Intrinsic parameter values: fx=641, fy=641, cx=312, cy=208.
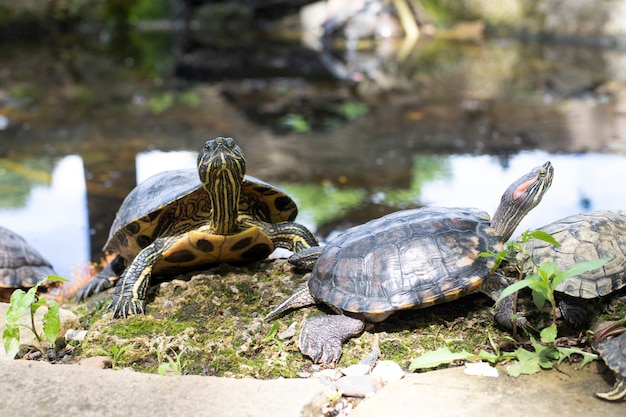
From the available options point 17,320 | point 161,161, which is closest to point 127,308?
point 17,320

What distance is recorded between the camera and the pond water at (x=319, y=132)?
559 centimetres

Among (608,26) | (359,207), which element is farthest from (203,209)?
(608,26)

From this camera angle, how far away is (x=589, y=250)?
2.51 metres

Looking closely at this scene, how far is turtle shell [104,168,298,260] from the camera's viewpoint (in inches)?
136

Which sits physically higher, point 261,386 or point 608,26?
point 608,26

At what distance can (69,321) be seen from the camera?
118 inches

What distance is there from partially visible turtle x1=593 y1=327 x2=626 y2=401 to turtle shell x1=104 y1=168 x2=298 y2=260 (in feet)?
6.57

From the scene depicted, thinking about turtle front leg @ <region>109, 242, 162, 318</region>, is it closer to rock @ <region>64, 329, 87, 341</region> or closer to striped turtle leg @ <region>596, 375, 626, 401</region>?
rock @ <region>64, 329, 87, 341</region>

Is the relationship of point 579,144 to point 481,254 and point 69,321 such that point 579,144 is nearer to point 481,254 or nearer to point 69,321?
point 481,254

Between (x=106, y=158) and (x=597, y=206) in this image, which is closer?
(x=597, y=206)

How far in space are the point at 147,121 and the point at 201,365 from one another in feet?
21.2

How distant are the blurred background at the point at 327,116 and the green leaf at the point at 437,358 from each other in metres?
2.60

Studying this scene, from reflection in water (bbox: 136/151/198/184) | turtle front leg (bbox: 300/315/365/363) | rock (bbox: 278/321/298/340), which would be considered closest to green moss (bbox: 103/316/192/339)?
rock (bbox: 278/321/298/340)

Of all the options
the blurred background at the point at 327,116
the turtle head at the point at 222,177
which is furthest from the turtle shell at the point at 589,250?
the blurred background at the point at 327,116
